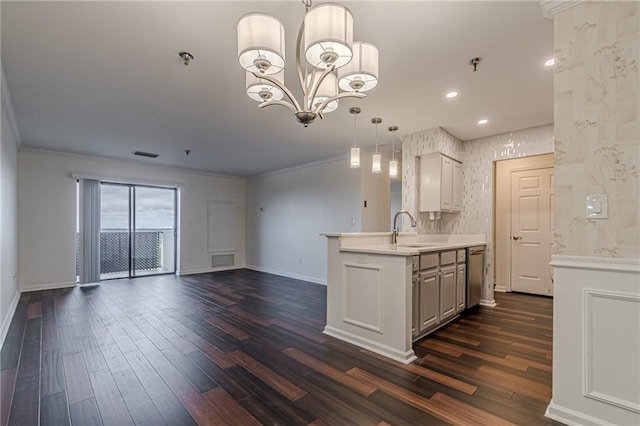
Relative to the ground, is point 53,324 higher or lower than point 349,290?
lower

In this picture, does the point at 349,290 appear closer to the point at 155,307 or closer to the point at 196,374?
the point at 196,374

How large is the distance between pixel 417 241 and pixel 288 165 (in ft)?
11.5

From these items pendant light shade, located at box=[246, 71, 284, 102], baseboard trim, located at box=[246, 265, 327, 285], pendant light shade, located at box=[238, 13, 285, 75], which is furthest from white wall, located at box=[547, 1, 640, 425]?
baseboard trim, located at box=[246, 265, 327, 285]

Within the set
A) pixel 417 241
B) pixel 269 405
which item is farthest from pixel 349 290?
pixel 417 241

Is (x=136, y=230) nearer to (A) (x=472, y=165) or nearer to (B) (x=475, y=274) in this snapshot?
(B) (x=475, y=274)

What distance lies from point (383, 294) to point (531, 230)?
147 inches

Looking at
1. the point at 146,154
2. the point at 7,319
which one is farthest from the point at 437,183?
the point at 7,319

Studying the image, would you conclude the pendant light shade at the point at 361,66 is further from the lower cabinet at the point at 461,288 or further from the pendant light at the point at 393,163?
the lower cabinet at the point at 461,288

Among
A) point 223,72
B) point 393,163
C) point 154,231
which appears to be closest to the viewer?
point 223,72

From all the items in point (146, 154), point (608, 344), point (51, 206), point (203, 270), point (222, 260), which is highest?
point (146, 154)

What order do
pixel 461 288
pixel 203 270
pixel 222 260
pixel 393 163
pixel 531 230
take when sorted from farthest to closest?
pixel 222 260
pixel 203 270
pixel 531 230
pixel 393 163
pixel 461 288

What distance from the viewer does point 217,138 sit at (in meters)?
4.64

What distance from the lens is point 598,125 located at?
1670 mm

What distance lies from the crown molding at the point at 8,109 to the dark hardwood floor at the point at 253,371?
Answer: 242 cm
